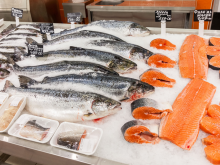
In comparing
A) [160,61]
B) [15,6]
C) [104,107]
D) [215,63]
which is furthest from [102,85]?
[15,6]

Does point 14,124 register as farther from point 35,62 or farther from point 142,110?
point 142,110

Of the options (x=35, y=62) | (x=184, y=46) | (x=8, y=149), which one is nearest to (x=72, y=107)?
(x=8, y=149)

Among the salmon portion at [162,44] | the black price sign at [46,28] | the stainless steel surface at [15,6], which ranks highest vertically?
the stainless steel surface at [15,6]

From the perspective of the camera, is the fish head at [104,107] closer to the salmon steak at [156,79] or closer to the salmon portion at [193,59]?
the salmon steak at [156,79]

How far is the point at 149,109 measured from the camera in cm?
138

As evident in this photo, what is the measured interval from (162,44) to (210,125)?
123 centimetres

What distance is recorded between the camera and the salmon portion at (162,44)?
216 cm

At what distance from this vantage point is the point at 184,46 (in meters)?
2.07

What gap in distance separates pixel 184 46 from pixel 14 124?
1996mm

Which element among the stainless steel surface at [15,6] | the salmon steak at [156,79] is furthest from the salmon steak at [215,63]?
the stainless steel surface at [15,6]

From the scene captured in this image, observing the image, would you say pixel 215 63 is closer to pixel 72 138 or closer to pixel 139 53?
pixel 139 53

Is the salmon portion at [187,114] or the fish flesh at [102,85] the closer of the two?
the salmon portion at [187,114]

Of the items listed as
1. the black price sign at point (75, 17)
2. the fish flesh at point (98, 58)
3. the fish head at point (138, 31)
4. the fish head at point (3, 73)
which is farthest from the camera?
the black price sign at point (75, 17)

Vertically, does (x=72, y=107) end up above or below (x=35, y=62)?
below
